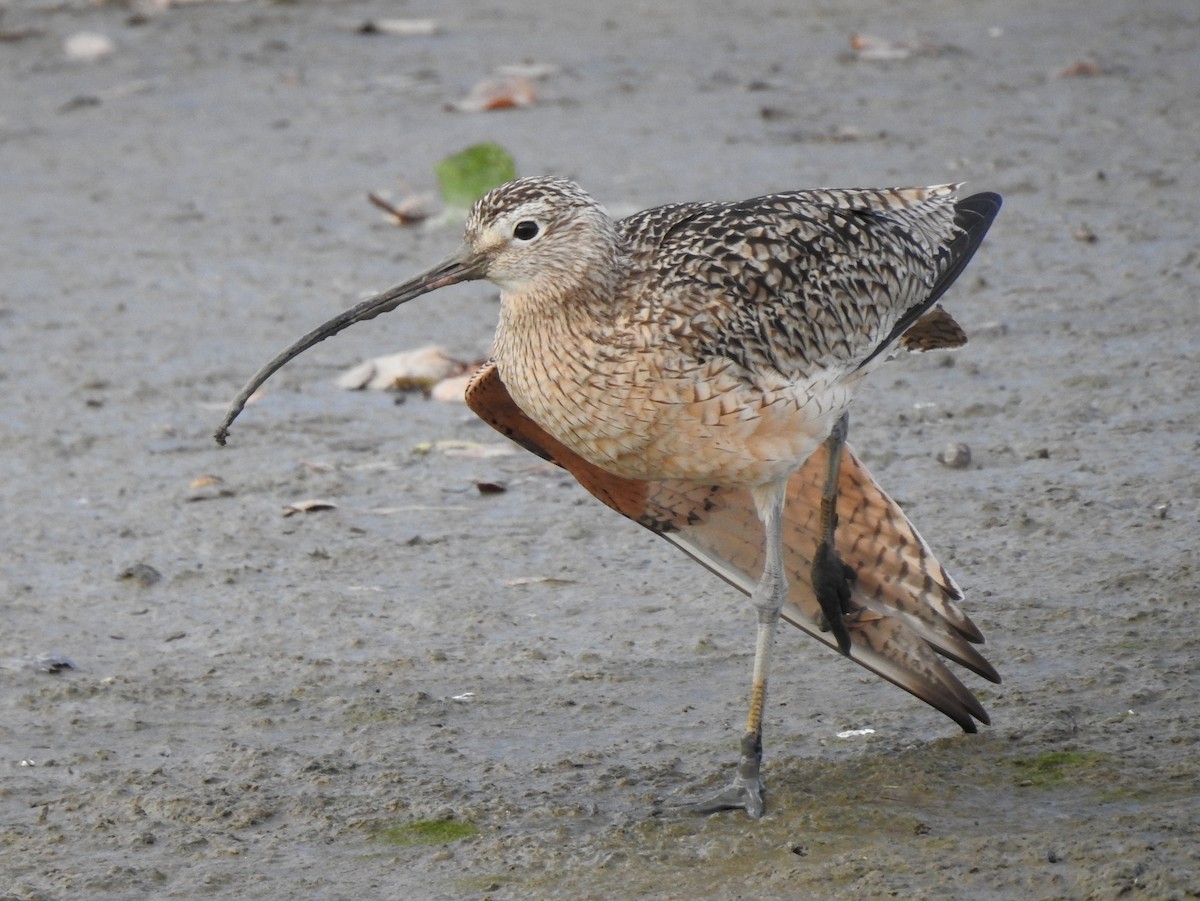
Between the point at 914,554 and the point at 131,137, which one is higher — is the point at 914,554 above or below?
above

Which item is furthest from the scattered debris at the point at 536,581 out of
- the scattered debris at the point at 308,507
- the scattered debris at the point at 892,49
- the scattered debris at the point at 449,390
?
the scattered debris at the point at 892,49

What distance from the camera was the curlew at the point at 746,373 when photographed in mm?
4105

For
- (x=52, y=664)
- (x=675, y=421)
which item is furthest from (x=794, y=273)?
(x=52, y=664)

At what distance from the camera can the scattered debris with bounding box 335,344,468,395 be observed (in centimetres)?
722

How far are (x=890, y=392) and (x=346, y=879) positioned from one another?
3.51 m

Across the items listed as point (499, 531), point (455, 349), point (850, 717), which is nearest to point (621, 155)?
point (455, 349)

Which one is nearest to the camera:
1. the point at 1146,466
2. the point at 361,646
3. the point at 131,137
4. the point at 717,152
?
the point at 361,646

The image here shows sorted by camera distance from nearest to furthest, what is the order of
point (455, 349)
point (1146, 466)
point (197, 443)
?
point (1146, 466), point (197, 443), point (455, 349)

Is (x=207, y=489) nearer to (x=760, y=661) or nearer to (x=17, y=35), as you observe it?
(x=760, y=661)

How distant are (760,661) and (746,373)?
69 cm

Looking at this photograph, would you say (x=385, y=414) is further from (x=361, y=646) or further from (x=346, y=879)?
(x=346, y=879)

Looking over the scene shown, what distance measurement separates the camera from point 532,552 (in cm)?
581

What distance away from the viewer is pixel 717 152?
10.0 m

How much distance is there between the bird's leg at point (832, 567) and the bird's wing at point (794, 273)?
10.2 inches
